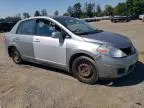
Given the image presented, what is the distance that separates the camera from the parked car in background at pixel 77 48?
582cm

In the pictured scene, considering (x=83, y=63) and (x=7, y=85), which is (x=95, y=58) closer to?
(x=83, y=63)

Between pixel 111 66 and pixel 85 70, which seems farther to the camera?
pixel 85 70

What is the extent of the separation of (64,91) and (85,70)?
0.75 metres

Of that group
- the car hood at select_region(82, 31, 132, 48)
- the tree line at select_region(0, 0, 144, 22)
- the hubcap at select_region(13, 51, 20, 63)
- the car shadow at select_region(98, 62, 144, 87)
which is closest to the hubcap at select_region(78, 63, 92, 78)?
the car shadow at select_region(98, 62, 144, 87)

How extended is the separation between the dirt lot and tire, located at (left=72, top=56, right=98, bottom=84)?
15 centimetres

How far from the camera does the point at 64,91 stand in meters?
5.80

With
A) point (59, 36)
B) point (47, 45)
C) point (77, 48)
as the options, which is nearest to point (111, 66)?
point (77, 48)

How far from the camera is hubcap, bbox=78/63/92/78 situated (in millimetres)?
6079

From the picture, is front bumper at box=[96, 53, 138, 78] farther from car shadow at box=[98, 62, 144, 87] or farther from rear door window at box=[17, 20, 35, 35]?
rear door window at box=[17, 20, 35, 35]

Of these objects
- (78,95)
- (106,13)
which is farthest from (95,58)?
(106,13)

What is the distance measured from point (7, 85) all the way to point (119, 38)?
3.00m

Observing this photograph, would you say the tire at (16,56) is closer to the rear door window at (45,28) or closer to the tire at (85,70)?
the rear door window at (45,28)

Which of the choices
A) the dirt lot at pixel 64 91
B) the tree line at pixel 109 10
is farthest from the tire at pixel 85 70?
the tree line at pixel 109 10

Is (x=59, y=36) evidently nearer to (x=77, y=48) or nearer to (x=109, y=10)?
(x=77, y=48)
